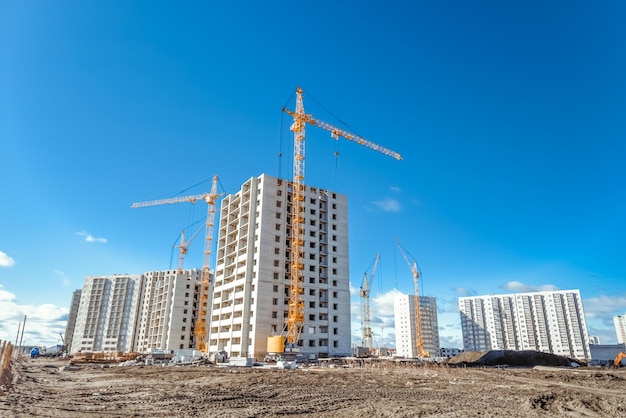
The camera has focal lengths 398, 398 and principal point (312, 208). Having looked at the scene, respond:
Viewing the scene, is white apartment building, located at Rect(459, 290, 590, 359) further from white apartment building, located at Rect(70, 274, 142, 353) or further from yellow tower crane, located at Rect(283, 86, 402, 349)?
white apartment building, located at Rect(70, 274, 142, 353)

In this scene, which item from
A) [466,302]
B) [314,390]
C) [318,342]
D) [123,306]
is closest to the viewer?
[314,390]

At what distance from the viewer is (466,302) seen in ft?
638

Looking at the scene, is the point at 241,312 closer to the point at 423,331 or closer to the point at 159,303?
the point at 159,303

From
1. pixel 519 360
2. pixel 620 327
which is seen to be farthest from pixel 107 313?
pixel 620 327

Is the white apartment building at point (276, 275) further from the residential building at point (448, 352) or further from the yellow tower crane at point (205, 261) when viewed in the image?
the residential building at point (448, 352)

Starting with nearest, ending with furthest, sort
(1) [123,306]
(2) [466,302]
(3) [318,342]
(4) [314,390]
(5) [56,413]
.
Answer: (5) [56,413], (4) [314,390], (3) [318,342], (1) [123,306], (2) [466,302]

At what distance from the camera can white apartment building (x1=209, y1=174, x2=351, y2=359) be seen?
74875 millimetres

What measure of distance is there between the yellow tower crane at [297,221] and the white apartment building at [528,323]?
414ft

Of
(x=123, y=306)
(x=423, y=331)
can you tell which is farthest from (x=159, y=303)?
(x=423, y=331)

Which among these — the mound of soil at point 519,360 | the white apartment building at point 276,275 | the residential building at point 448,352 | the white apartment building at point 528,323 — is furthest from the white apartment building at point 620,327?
the white apartment building at point 276,275

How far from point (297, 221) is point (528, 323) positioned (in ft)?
456

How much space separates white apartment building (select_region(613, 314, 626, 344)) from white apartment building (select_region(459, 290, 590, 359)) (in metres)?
53.4

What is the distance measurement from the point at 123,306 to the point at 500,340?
16629 centimetres

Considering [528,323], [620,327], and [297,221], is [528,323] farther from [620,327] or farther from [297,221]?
[297,221]
